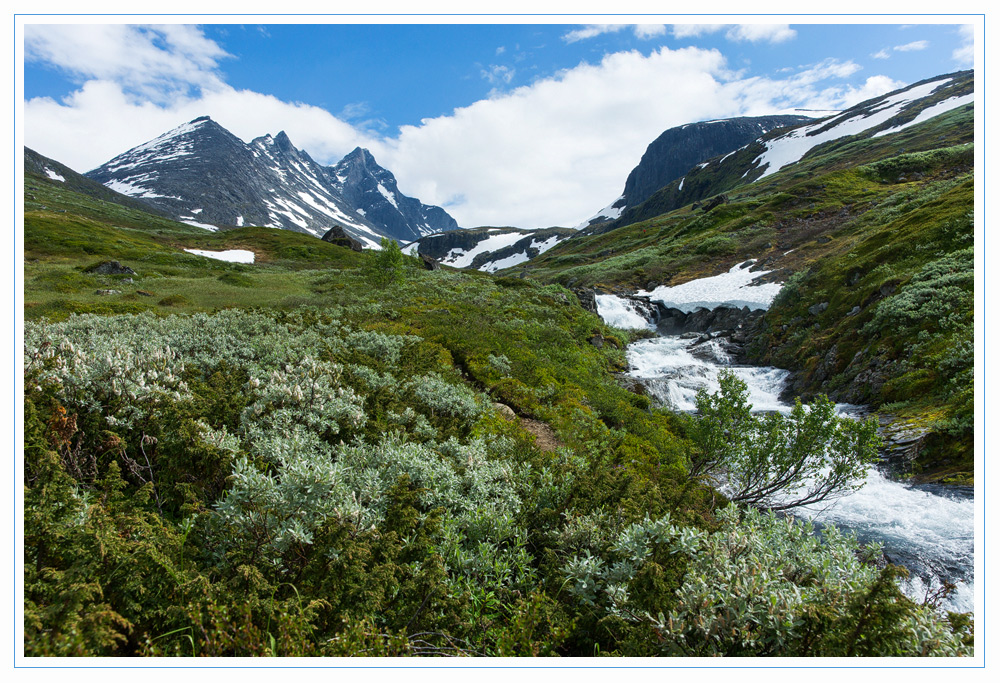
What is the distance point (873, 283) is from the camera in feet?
71.7

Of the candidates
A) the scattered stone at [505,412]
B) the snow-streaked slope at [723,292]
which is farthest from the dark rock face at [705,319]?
the scattered stone at [505,412]

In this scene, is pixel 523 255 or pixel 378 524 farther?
pixel 523 255

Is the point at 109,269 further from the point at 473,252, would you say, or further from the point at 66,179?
the point at 66,179

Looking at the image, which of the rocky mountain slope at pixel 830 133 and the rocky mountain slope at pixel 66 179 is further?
the rocky mountain slope at pixel 66 179

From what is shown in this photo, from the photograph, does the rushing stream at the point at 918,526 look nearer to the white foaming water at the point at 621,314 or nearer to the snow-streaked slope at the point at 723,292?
the snow-streaked slope at the point at 723,292

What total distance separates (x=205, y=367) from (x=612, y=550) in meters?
7.21

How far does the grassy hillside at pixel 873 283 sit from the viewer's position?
13195mm

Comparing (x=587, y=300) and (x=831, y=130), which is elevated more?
(x=831, y=130)

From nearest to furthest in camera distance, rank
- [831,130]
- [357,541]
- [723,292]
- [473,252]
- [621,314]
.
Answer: [357,541] → [723,292] → [621,314] → [831,130] → [473,252]

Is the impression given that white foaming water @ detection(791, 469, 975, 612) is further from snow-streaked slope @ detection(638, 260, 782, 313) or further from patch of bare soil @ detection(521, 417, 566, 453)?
snow-streaked slope @ detection(638, 260, 782, 313)

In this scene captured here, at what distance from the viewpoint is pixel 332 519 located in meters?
3.49

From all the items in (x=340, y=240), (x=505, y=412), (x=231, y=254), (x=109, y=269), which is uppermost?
(x=340, y=240)

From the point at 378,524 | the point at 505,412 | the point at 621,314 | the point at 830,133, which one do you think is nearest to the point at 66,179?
the point at 621,314

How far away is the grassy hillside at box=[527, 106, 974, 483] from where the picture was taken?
1320cm
